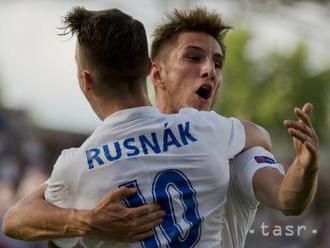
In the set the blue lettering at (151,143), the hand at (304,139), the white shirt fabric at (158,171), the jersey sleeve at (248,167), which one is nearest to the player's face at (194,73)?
the jersey sleeve at (248,167)

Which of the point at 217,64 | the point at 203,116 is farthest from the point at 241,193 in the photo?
the point at 217,64

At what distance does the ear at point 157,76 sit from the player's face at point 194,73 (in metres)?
0.03

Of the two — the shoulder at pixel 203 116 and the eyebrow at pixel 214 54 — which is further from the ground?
the shoulder at pixel 203 116

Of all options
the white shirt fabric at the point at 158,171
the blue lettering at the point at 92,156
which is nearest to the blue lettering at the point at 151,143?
the white shirt fabric at the point at 158,171

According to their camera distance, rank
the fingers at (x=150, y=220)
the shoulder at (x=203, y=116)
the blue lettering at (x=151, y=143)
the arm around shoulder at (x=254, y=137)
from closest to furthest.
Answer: the fingers at (x=150, y=220), the blue lettering at (x=151, y=143), the shoulder at (x=203, y=116), the arm around shoulder at (x=254, y=137)

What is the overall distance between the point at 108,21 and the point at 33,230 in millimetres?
Result: 850

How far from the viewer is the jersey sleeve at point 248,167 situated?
418cm

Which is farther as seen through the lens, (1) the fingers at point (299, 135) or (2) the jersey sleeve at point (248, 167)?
(2) the jersey sleeve at point (248, 167)

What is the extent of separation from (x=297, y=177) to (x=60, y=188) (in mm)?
892

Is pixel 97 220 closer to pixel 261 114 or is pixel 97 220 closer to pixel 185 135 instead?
pixel 185 135

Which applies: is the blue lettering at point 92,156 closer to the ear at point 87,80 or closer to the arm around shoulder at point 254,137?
the ear at point 87,80

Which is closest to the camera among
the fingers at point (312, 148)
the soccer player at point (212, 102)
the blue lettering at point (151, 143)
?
the fingers at point (312, 148)

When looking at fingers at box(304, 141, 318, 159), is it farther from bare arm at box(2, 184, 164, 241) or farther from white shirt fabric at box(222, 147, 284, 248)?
bare arm at box(2, 184, 164, 241)

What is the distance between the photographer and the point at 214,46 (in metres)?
5.30
